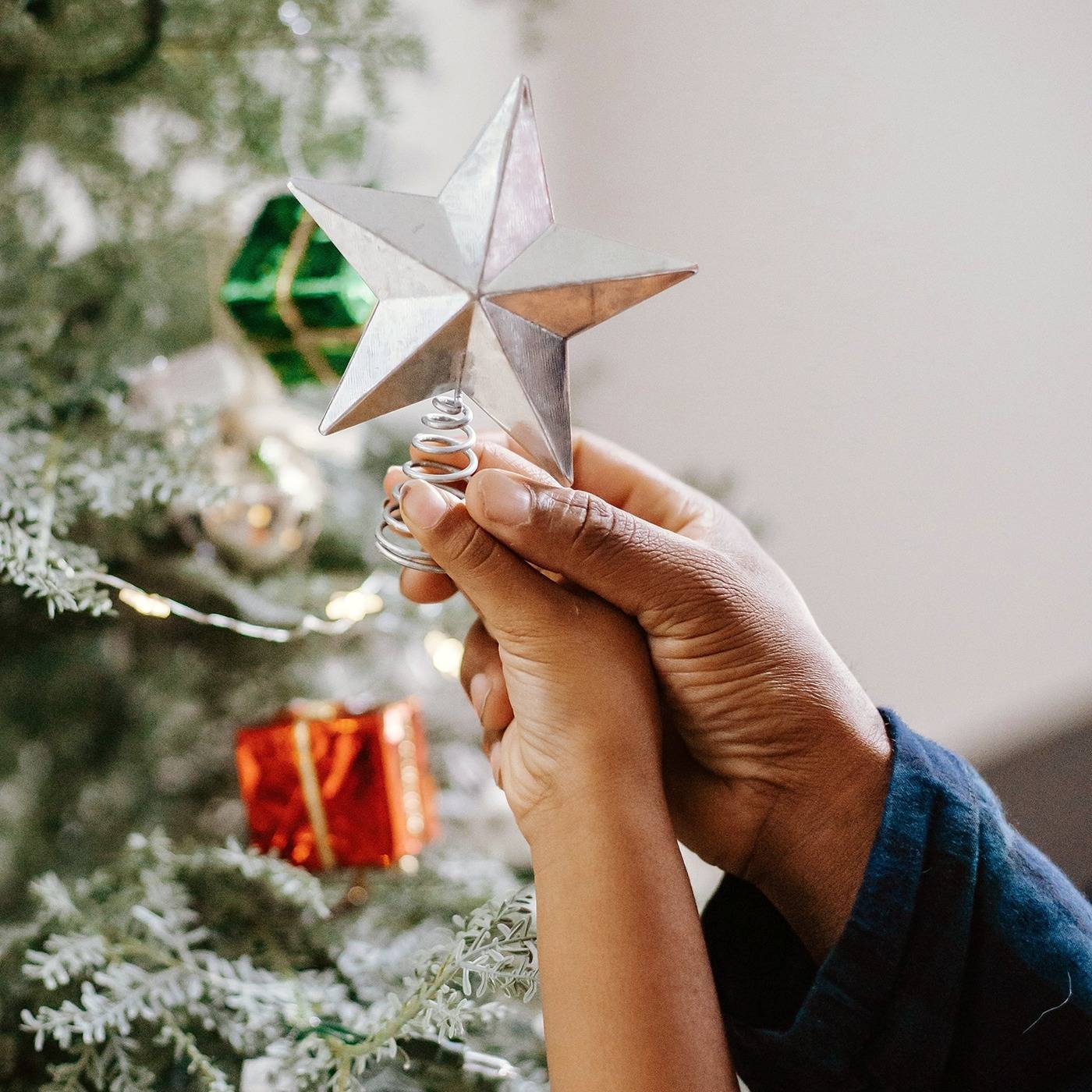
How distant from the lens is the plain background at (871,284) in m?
1.14

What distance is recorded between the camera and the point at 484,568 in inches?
17.4

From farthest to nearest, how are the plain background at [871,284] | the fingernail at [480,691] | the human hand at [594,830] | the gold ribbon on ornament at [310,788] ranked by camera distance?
the plain background at [871,284], the gold ribbon on ornament at [310,788], the fingernail at [480,691], the human hand at [594,830]

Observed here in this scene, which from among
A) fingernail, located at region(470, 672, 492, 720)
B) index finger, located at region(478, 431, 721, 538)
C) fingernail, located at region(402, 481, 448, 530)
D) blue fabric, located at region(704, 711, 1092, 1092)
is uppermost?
fingernail, located at region(402, 481, 448, 530)

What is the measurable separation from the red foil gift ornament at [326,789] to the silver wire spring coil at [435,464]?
0.82ft

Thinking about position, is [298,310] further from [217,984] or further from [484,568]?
[217,984]

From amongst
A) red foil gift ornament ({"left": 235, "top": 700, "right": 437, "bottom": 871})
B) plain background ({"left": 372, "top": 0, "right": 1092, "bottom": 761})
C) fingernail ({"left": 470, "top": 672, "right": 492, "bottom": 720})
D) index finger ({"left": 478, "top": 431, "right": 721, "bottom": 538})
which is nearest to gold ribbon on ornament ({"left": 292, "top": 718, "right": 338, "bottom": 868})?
red foil gift ornament ({"left": 235, "top": 700, "right": 437, "bottom": 871})

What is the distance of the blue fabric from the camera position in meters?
0.44

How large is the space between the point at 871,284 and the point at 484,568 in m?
1.01

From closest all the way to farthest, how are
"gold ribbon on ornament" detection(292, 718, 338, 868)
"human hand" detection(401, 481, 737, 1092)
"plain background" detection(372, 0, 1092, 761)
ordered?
"human hand" detection(401, 481, 737, 1092), "gold ribbon on ornament" detection(292, 718, 338, 868), "plain background" detection(372, 0, 1092, 761)

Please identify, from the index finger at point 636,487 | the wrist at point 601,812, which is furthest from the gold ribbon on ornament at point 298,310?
the wrist at point 601,812

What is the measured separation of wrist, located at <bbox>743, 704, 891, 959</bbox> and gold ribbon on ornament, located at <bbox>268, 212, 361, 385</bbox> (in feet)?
1.58

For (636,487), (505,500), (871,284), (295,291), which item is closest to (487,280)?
(505,500)

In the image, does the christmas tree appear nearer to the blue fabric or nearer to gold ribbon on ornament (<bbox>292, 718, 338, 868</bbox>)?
gold ribbon on ornament (<bbox>292, 718, 338, 868</bbox>)

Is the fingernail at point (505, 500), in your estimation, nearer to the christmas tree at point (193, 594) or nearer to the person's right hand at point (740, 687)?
the person's right hand at point (740, 687)
